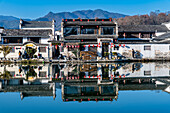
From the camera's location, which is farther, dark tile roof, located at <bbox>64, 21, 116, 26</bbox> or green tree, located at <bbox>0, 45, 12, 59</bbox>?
dark tile roof, located at <bbox>64, 21, 116, 26</bbox>

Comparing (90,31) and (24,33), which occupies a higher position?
(24,33)

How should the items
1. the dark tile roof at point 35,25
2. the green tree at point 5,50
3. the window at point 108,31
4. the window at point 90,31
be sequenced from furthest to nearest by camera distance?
the dark tile roof at point 35,25 < the window at point 90,31 < the window at point 108,31 < the green tree at point 5,50

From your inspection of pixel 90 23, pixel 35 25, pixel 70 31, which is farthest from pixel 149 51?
pixel 35 25

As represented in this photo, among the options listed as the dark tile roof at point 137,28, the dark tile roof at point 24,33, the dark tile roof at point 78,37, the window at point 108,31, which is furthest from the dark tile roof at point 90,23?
the dark tile roof at point 137,28

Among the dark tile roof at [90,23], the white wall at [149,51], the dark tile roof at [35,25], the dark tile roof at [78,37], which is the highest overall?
the dark tile roof at [35,25]

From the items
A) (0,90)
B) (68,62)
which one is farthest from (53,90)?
(68,62)

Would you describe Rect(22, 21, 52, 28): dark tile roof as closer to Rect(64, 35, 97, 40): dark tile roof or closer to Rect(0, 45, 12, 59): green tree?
Rect(64, 35, 97, 40): dark tile roof

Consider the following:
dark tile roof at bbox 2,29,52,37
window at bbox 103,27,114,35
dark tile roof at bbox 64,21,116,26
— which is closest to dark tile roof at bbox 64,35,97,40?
window at bbox 103,27,114,35

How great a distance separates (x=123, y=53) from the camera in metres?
35.7

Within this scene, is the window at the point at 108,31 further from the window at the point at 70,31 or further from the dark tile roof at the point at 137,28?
the dark tile roof at the point at 137,28

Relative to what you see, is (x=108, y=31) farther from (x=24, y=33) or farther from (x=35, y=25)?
(x=35, y=25)

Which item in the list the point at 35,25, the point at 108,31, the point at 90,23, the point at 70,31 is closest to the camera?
the point at 70,31

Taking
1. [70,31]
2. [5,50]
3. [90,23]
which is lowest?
[5,50]

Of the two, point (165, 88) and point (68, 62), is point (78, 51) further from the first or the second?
point (165, 88)
